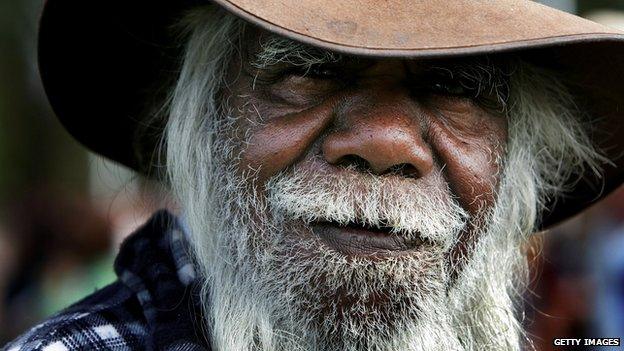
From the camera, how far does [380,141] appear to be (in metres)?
1.67

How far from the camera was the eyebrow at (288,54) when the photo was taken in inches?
70.3

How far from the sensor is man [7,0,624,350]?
1667mm

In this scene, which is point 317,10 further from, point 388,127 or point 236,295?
point 236,295

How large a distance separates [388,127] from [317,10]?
296mm

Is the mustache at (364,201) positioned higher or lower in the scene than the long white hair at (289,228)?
higher

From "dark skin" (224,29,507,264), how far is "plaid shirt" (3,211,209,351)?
35cm

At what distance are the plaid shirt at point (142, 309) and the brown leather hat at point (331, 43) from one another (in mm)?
407

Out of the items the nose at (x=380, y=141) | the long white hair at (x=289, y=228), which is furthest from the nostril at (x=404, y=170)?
the long white hair at (x=289, y=228)

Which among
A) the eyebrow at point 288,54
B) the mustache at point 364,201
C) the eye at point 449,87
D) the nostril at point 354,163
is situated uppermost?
the eyebrow at point 288,54

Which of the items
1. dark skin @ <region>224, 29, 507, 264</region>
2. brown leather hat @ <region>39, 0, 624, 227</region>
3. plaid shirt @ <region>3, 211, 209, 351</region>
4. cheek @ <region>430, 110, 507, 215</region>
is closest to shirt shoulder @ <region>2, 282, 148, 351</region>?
plaid shirt @ <region>3, 211, 209, 351</region>

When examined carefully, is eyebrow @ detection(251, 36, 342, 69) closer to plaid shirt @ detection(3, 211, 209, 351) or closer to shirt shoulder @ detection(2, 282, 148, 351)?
plaid shirt @ detection(3, 211, 209, 351)

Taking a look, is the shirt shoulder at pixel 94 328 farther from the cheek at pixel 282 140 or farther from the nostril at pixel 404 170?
the nostril at pixel 404 170

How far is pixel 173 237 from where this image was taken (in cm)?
211

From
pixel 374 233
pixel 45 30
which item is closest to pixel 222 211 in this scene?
pixel 374 233
